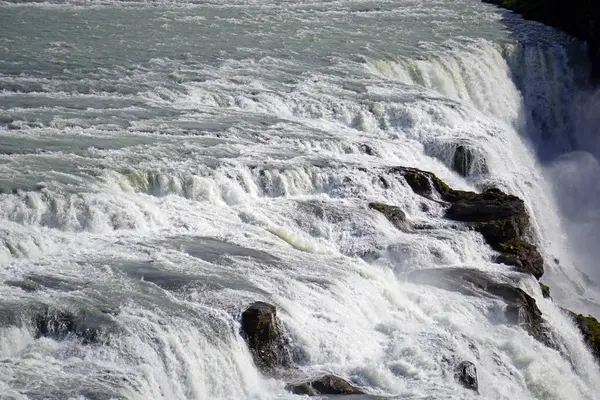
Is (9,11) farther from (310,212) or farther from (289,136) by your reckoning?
(310,212)

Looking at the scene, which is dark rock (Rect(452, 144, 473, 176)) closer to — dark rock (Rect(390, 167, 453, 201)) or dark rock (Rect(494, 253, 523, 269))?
dark rock (Rect(390, 167, 453, 201))

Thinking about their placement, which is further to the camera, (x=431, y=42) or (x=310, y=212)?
(x=431, y=42)

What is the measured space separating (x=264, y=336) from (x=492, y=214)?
7.44m

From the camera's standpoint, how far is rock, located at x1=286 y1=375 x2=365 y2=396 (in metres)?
13.2

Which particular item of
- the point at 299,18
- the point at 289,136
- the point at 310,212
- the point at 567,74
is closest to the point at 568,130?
the point at 567,74

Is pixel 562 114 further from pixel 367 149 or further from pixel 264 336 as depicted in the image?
pixel 264 336

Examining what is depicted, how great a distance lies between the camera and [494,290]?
55.1 ft

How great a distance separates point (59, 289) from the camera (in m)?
13.9

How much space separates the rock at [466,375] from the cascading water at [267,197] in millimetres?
130

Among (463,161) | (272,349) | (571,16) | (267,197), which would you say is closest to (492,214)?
(463,161)

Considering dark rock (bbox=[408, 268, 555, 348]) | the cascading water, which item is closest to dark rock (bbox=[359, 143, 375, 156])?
the cascading water

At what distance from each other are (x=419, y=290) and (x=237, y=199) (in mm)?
3757

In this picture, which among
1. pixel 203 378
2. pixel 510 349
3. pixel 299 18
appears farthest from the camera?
pixel 299 18

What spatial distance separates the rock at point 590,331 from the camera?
17328 mm
